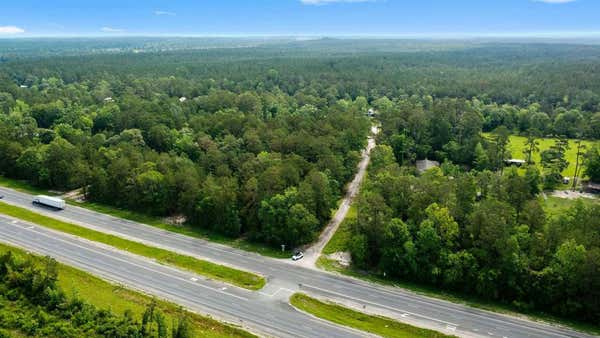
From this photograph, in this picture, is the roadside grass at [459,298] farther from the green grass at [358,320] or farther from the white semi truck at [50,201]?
the white semi truck at [50,201]

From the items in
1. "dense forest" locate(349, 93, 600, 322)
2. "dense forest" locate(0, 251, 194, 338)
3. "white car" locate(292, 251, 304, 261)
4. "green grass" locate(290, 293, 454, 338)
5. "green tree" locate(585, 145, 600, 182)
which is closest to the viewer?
"dense forest" locate(0, 251, 194, 338)

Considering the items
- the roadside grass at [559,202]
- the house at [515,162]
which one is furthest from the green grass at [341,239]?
the house at [515,162]

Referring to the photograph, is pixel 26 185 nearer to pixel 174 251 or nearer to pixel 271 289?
pixel 174 251

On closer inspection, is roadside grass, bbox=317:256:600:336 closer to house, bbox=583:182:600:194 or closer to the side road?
the side road

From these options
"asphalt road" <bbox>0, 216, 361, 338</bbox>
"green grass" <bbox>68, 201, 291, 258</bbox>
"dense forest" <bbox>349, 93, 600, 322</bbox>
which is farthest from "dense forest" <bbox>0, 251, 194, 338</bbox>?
"dense forest" <bbox>349, 93, 600, 322</bbox>

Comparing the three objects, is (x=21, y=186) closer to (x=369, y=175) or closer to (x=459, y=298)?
(x=369, y=175)

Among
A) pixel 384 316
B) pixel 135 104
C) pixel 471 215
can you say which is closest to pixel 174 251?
pixel 384 316

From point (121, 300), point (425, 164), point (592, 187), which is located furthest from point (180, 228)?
point (592, 187)
